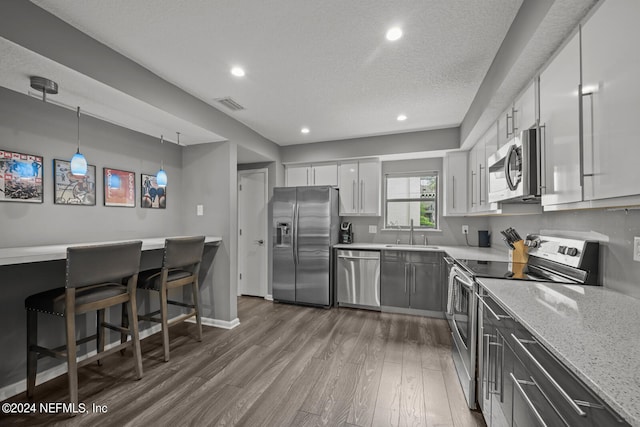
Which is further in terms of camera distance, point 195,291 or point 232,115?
point 232,115

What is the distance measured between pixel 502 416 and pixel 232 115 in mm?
3547

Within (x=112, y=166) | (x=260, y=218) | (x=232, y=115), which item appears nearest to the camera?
(x=112, y=166)

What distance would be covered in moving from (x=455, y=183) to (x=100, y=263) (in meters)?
4.03

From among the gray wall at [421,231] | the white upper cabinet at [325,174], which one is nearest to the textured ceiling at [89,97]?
the white upper cabinet at [325,174]

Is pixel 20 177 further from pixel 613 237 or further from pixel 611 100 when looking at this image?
pixel 613 237

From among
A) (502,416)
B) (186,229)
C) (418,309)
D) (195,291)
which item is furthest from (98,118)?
(418,309)

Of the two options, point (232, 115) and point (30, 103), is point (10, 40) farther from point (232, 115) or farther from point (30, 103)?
point (232, 115)

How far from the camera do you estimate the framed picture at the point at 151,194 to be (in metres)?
3.06

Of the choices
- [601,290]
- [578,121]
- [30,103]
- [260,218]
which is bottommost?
[601,290]

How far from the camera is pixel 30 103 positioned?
2.13 meters

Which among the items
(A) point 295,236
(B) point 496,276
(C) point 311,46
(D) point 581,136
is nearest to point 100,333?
(A) point 295,236

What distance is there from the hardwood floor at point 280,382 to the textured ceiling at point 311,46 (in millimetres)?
2563

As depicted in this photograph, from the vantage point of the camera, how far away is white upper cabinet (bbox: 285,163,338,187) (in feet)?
14.3

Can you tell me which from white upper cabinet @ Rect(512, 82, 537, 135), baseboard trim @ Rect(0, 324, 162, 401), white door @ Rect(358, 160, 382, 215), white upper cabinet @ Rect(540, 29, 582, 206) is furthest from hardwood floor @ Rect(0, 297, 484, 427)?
white upper cabinet @ Rect(512, 82, 537, 135)
